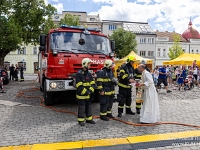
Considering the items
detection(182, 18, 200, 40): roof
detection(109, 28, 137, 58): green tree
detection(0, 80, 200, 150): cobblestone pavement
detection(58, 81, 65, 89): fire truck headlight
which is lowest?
detection(0, 80, 200, 150): cobblestone pavement

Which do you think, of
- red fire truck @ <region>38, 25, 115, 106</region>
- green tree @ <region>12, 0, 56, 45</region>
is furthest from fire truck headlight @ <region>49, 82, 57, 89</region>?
green tree @ <region>12, 0, 56, 45</region>

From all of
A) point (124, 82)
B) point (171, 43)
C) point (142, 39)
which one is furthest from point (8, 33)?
point (171, 43)

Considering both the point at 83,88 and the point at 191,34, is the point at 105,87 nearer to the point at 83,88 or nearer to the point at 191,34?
the point at 83,88

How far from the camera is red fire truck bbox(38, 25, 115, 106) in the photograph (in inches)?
255

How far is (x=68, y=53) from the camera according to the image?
6.60 meters

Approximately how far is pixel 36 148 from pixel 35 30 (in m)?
17.4

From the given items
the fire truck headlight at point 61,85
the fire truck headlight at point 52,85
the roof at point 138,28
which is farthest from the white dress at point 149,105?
the roof at point 138,28

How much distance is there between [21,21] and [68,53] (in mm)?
14464

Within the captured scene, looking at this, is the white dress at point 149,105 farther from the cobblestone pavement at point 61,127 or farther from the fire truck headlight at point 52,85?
the fire truck headlight at point 52,85

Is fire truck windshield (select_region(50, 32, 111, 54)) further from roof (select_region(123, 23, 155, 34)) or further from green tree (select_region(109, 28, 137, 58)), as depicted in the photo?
roof (select_region(123, 23, 155, 34))

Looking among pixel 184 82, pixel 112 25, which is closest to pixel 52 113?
pixel 184 82

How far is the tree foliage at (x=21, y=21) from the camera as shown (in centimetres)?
1609

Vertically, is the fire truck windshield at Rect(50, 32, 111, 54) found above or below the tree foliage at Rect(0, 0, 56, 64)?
below

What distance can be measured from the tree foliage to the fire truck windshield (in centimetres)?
1069
